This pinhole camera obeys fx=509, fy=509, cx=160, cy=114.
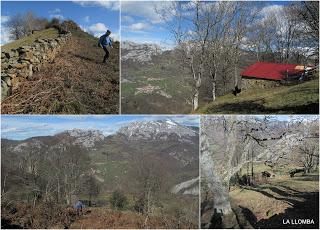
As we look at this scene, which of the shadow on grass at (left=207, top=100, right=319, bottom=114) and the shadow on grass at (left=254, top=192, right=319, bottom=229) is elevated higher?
the shadow on grass at (left=207, top=100, right=319, bottom=114)

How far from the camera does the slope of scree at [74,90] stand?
7.50m

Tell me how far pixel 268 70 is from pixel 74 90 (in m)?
2.98

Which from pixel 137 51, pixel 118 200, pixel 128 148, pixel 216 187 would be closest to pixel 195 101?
pixel 137 51

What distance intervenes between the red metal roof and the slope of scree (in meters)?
2.05

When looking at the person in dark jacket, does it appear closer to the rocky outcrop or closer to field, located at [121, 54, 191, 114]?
field, located at [121, 54, 191, 114]

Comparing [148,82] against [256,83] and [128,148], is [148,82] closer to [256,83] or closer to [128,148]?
[128,148]

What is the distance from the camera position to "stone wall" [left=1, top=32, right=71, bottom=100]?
7.54 meters

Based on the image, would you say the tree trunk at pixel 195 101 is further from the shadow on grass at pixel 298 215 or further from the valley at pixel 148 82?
the shadow on grass at pixel 298 215

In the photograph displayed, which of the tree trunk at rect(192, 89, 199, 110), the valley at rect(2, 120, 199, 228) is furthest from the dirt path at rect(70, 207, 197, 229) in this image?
the tree trunk at rect(192, 89, 199, 110)

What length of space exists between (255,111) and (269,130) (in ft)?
1.30

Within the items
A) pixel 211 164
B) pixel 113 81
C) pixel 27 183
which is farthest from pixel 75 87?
pixel 211 164

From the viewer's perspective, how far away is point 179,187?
770 cm

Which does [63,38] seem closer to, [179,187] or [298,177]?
[179,187]

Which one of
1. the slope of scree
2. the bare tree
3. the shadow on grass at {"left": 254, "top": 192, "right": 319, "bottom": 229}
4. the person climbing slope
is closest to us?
the slope of scree
